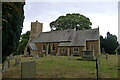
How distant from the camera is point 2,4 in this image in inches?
220

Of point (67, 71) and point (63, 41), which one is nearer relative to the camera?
point (67, 71)

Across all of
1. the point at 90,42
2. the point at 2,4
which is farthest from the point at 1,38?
the point at 90,42

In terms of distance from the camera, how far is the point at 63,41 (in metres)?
40.6

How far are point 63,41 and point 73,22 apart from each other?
→ 49.8 ft

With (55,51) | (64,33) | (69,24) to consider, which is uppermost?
(69,24)

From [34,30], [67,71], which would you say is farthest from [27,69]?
[34,30]

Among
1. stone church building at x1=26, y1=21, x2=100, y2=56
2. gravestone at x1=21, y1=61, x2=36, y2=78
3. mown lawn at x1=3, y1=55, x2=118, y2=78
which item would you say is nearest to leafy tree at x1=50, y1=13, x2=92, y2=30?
stone church building at x1=26, y1=21, x2=100, y2=56

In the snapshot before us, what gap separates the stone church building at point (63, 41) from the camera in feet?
122

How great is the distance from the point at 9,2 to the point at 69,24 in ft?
161

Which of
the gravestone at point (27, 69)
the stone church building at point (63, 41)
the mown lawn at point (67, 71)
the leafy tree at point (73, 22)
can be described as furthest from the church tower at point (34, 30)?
the gravestone at point (27, 69)

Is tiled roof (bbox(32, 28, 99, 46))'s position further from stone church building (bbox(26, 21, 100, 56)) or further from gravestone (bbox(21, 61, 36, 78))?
gravestone (bbox(21, 61, 36, 78))

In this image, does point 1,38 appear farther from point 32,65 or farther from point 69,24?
point 69,24

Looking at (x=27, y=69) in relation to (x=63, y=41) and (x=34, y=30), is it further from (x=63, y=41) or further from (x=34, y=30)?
(x=34, y=30)

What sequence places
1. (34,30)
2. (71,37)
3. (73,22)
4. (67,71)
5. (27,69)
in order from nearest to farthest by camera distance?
(27,69)
(67,71)
(71,37)
(34,30)
(73,22)
